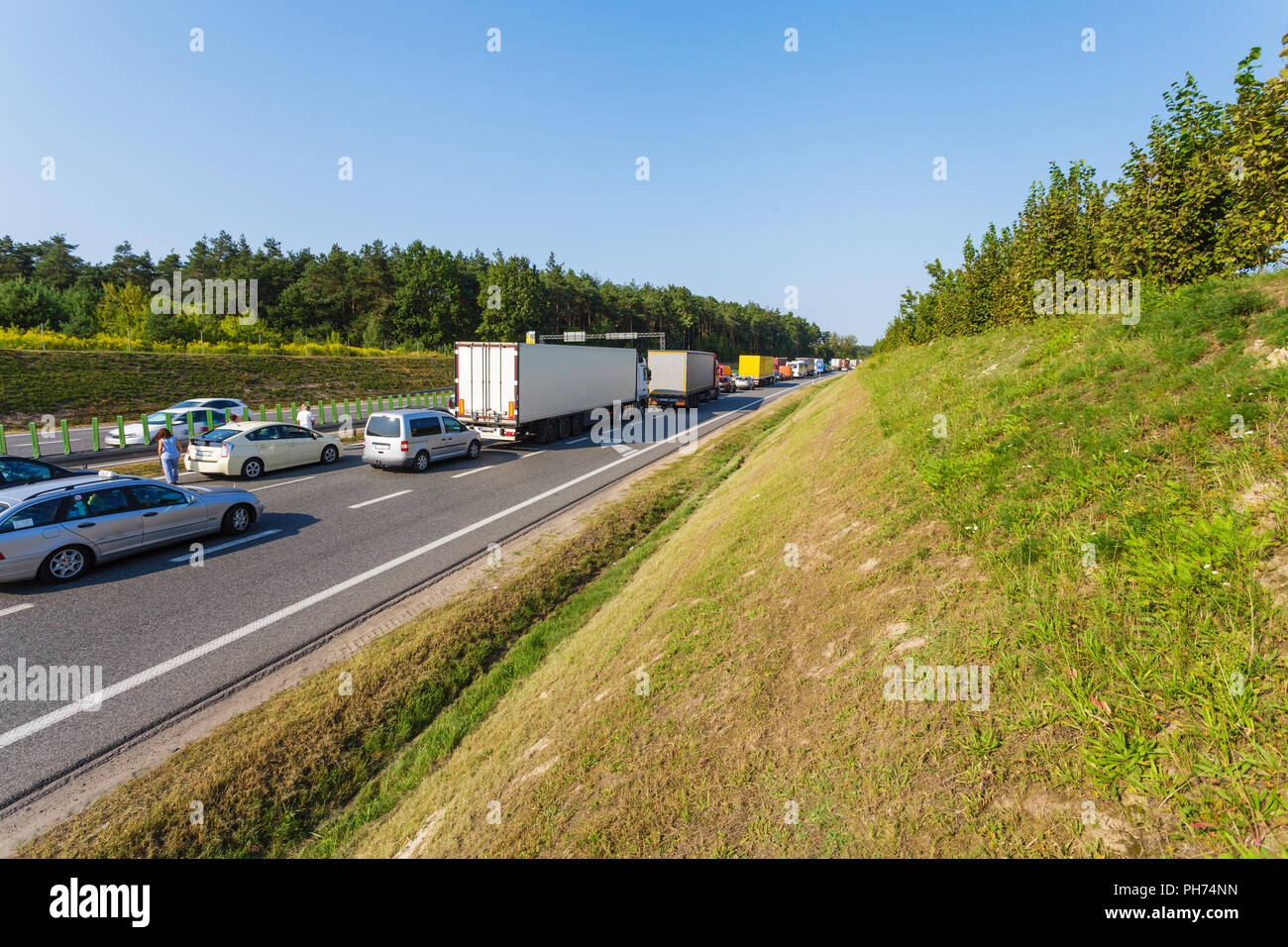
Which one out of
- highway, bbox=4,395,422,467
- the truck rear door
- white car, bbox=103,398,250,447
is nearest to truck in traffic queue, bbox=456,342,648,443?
the truck rear door

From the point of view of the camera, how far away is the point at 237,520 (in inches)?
452

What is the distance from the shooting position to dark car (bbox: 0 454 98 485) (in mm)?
11680

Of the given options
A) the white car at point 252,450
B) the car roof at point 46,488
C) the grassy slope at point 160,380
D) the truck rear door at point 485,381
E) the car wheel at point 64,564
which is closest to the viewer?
the car wheel at point 64,564

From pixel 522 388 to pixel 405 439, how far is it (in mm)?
5380

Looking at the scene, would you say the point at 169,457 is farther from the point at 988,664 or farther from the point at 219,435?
the point at 988,664

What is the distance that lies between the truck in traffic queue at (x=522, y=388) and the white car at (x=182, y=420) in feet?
35.1

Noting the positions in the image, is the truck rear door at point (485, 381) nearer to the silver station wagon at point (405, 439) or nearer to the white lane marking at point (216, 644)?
the silver station wagon at point (405, 439)

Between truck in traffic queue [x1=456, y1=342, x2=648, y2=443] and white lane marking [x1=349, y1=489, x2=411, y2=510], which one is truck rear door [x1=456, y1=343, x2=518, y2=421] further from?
white lane marking [x1=349, y1=489, x2=411, y2=510]

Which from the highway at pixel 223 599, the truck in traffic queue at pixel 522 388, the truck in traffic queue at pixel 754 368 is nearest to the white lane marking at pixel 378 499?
the highway at pixel 223 599

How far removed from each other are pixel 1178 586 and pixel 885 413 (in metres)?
8.83

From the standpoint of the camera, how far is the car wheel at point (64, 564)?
882cm

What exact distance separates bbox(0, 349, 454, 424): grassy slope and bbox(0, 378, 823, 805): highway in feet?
87.2

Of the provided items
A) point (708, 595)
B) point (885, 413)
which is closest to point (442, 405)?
point (885, 413)

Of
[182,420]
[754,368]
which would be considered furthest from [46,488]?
[754,368]
